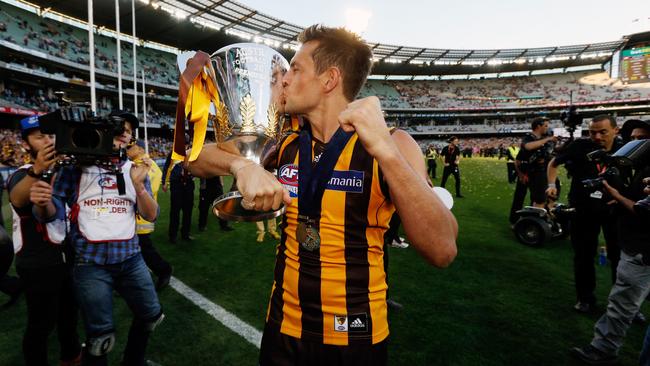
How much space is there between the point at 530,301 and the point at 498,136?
5864 cm

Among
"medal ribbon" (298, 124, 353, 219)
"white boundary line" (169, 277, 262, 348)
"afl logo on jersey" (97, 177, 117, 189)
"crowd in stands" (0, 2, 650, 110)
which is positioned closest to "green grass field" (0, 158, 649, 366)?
"white boundary line" (169, 277, 262, 348)

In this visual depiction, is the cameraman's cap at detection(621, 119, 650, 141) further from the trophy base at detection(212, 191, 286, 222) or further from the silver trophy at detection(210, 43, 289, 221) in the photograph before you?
the trophy base at detection(212, 191, 286, 222)

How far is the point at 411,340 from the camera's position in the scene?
3143 mm

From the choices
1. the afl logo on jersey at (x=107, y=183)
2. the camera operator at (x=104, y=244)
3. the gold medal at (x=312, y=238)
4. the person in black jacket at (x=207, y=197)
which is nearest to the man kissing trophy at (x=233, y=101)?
the gold medal at (x=312, y=238)

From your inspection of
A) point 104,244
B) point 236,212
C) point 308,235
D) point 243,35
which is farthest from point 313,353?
point 243,35

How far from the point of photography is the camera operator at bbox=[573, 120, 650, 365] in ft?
8.66

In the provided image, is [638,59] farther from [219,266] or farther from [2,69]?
[2,69]

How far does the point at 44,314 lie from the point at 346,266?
2517 millimetres

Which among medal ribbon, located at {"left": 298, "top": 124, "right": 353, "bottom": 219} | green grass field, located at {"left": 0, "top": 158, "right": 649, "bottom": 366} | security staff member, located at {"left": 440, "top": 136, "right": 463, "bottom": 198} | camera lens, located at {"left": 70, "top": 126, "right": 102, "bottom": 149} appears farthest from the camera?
security staff member, located at {"left": 440, "top": 136, "right": 463, "bottom": 198}

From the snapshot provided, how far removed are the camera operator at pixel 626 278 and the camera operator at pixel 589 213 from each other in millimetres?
728

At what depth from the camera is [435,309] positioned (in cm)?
375

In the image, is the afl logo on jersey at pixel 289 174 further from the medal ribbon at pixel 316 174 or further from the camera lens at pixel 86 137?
the camera lens at pixel 86 137

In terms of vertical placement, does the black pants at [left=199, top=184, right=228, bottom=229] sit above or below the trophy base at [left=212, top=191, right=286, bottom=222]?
below

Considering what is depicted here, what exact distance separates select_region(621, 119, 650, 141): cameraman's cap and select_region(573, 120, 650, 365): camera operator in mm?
32
